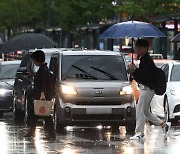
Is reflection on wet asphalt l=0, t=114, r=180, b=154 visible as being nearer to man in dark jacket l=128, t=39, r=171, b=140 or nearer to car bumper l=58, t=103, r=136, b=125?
car bumper l=58, t=103, r=136, b=125

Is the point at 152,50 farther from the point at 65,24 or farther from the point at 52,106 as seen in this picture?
the point at 52,106

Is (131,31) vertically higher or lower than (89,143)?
higher

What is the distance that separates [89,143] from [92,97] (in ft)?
7.11

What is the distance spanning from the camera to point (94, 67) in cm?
1920

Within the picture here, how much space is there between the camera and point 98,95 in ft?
60.3

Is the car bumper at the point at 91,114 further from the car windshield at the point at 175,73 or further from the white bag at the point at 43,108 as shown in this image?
the car windshield at the point at 175,73

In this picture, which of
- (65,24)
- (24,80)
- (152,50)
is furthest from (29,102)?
(65,24)

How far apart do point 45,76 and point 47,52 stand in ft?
17.4

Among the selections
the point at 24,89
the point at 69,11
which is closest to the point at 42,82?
the point at 24,89

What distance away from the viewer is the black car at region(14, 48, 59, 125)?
21047mm

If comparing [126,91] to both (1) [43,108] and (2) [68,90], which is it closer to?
(2) [68,90]

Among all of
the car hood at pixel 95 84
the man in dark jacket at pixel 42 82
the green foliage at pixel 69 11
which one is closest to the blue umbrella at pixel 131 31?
the car hood at pixel 95 84

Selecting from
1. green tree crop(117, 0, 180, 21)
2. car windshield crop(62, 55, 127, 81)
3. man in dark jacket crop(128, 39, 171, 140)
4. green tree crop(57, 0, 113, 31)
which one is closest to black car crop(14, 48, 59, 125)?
car windshield crop(62, 55, 127, 81)

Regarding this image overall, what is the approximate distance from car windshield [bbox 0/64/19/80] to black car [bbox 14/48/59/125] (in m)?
3.22
